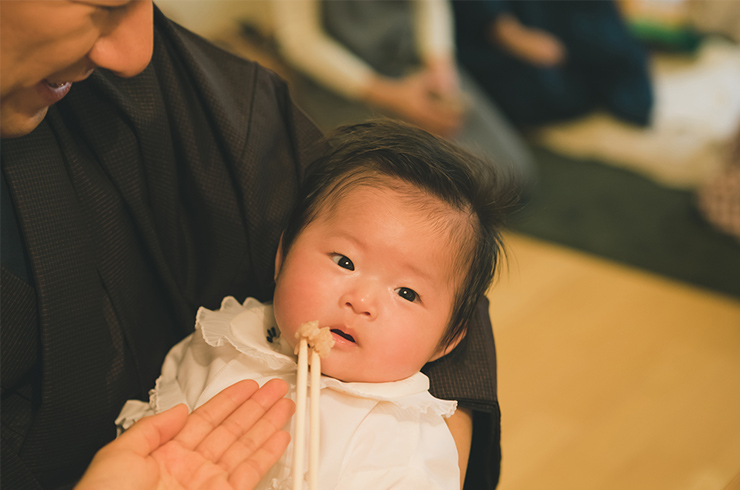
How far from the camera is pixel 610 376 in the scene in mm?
1757

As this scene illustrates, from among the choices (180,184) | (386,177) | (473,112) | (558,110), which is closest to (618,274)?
(473,112)

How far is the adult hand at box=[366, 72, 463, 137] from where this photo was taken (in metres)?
2.43

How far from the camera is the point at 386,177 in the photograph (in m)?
0.95

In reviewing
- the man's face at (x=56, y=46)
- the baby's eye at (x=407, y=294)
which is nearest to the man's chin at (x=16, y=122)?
the man's face at (x=56, y=46)

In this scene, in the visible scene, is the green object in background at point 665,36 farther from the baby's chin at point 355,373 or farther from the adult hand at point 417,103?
the baby's chin at point 355,373

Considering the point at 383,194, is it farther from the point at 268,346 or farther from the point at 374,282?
the point at 268,346

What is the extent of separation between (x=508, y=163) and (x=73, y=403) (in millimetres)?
1957

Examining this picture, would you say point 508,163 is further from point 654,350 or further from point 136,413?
point 136,413

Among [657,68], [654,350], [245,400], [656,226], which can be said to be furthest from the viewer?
[657,68]

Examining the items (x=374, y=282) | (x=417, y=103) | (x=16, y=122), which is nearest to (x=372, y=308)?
(x=374, y=282)

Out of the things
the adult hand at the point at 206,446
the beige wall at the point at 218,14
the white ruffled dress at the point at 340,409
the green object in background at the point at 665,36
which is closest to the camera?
the adult hand at the point at 206,446

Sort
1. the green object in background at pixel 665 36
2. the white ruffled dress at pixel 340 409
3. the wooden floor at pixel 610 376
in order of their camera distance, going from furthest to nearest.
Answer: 1. the green object in background at pixel 665 36
2. the wooden floor at pixel 610 376
3. the white ruffled dress at pixel 340 409

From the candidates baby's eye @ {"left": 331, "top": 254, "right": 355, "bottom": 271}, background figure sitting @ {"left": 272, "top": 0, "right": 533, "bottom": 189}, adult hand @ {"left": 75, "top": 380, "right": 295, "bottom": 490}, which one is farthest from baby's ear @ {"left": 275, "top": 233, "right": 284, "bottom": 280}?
background figure sitting @ {"left": 272, "top": 0, "right": 533, "bottom": 189}

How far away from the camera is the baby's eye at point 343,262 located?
897 millimetres
